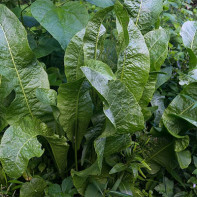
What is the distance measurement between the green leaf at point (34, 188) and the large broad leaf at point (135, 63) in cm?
57

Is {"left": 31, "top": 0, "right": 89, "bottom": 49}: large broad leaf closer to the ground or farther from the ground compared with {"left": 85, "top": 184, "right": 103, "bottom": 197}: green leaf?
farther from the ground

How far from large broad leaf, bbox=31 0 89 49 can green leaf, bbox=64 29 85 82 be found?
0.04 metres

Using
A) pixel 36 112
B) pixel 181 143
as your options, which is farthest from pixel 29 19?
pixel 181 143

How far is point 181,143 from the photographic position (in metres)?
1.36

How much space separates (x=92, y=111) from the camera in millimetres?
1261

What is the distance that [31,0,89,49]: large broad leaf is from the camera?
1290 mm

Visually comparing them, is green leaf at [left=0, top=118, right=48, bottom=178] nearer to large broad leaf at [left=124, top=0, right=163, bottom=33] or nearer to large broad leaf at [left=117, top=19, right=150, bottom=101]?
large broad leaf at [left=117, top=19, right=150, bottom=101]

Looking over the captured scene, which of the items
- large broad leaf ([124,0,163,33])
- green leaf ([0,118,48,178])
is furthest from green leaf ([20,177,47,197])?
large broad leaf ([124,0,163,33])

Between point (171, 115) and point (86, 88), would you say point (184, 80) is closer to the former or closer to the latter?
point (171, 115)

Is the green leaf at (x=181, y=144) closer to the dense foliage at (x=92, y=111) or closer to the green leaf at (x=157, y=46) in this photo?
the dense foliage at (x=92, y=111)

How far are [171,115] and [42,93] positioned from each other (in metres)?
0.62

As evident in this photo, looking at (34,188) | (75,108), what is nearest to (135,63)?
(75,108)

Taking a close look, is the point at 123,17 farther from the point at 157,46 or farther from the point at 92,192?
the point at 92,192

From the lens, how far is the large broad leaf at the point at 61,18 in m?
1.29
